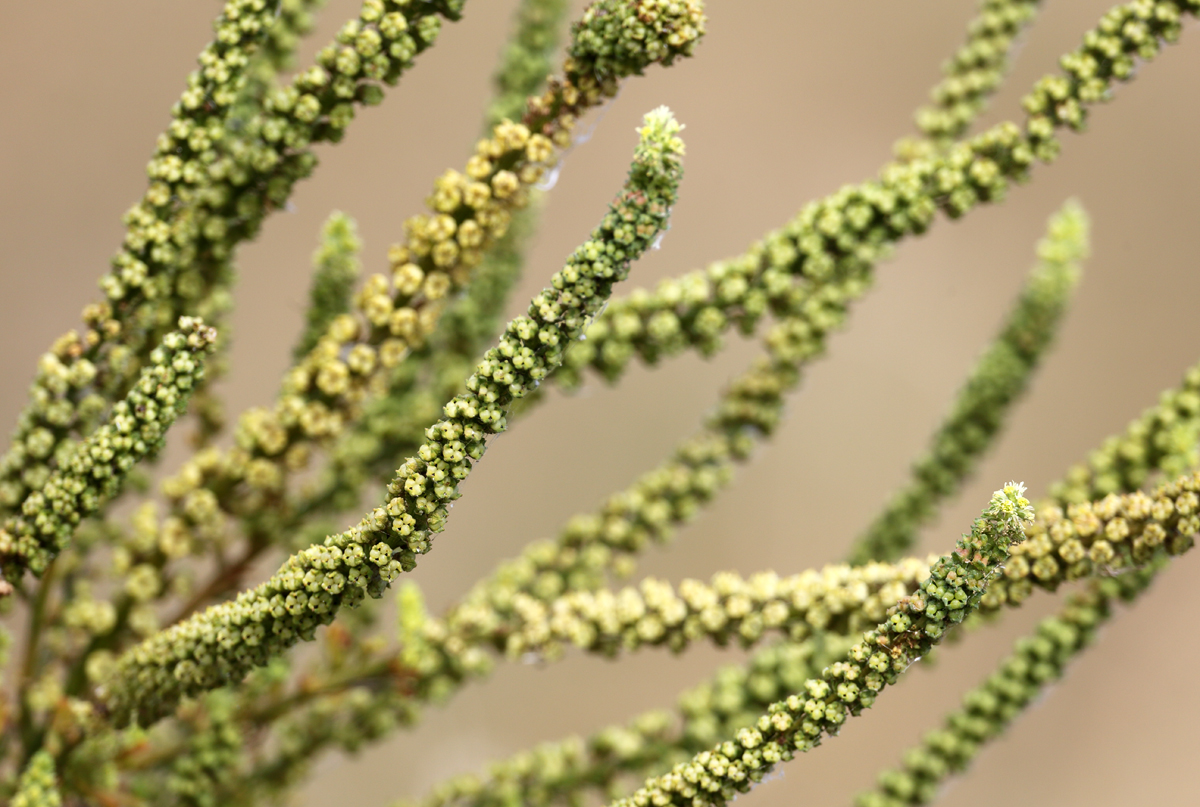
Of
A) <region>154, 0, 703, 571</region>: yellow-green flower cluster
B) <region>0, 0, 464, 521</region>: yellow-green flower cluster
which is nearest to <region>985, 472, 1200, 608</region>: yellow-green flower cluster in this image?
<region>154, 0, 703, 571</region>: yellow-green flower cluster

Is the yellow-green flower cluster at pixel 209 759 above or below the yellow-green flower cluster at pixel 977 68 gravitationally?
below

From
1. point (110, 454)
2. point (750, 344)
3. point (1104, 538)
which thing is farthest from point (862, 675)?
point (750, 344)

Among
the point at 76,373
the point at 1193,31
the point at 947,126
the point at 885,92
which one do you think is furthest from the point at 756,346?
the point at 76,373

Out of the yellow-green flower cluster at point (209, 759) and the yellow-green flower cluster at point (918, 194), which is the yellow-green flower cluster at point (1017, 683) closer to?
the yellow-green flower cluster at point (918, 194)

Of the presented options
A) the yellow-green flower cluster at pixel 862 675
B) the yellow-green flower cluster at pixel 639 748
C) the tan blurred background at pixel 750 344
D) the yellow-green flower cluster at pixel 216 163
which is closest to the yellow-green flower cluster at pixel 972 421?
the yellow-green flower cluster at pixel 639 748

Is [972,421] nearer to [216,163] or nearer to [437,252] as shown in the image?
[437,252]

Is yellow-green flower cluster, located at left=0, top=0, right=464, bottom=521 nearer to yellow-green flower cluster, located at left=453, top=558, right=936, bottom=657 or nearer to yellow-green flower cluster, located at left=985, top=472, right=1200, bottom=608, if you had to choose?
yellow-green flower cluster, located at left=453, top=558, right=936, bottom=657
